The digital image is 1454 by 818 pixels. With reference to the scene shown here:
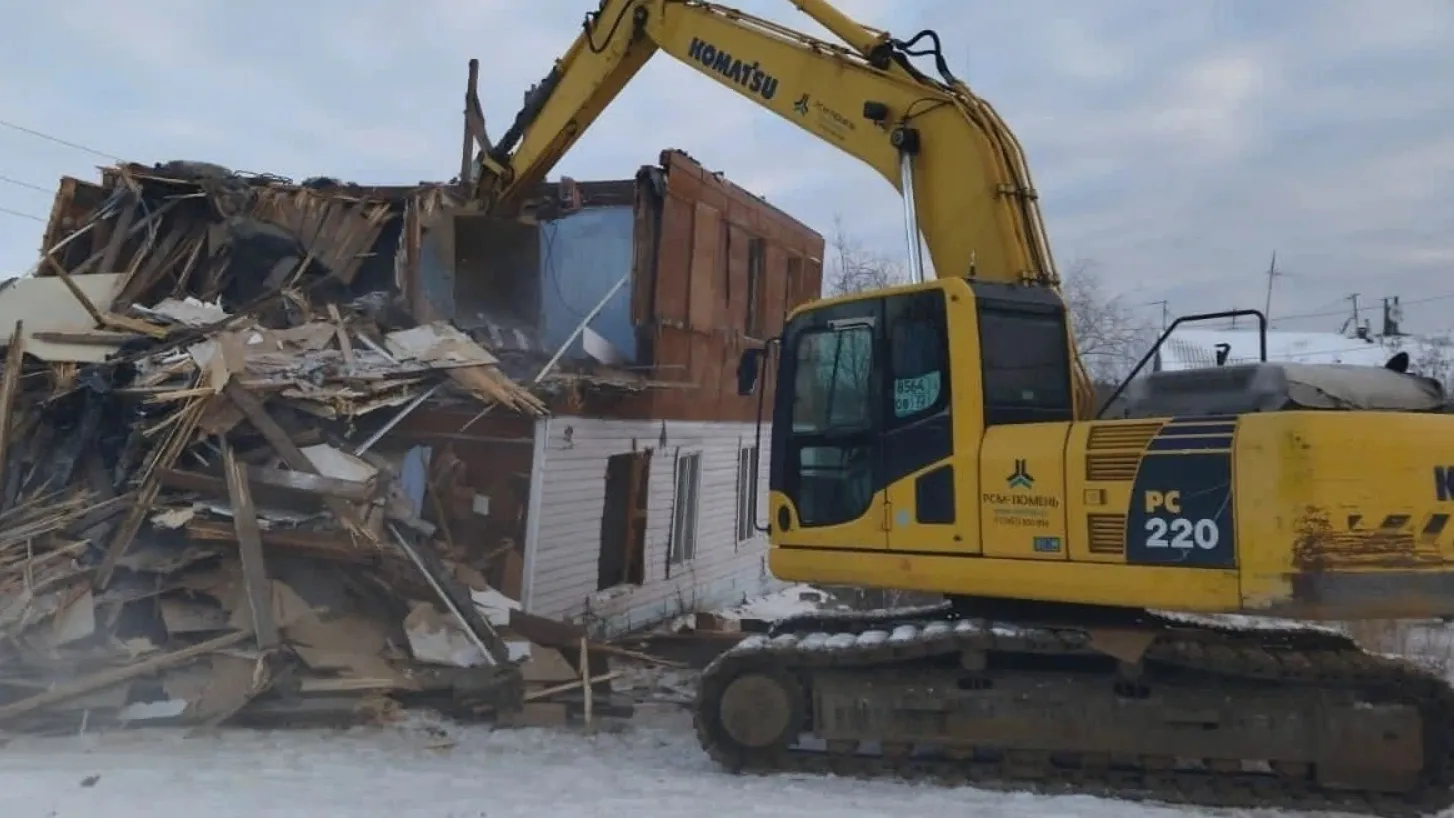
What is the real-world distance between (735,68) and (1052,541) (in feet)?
16.2

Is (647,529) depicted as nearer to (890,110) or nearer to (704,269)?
(704,269)

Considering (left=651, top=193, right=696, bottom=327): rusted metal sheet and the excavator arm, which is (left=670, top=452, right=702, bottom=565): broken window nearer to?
(left=651, top=193, right=696, bottom=327): rusted metal sheet

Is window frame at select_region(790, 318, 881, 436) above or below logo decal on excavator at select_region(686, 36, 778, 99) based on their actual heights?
below

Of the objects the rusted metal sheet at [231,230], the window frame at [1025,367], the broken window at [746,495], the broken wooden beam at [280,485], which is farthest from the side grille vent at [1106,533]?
the broken window at [746,495]

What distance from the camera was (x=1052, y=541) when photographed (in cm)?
687

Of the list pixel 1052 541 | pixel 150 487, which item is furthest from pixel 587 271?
pixel 1052 541

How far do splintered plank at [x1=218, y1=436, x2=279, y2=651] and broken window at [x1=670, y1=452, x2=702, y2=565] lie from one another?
6210 millimetres

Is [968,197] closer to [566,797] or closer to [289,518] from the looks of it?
[566,797]

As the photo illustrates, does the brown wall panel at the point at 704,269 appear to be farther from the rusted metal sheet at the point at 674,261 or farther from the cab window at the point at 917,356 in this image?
the cab window at the point at 917,356

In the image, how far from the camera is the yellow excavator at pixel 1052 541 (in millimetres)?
6254

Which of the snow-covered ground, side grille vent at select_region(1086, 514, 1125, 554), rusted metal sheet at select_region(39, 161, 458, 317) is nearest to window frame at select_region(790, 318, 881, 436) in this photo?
side grille vent at select_region(1086, 514, 1125, 554)

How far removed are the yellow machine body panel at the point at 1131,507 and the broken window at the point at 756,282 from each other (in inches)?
362

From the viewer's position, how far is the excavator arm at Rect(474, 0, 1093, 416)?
25.6 feet

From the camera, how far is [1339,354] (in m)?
50.1
